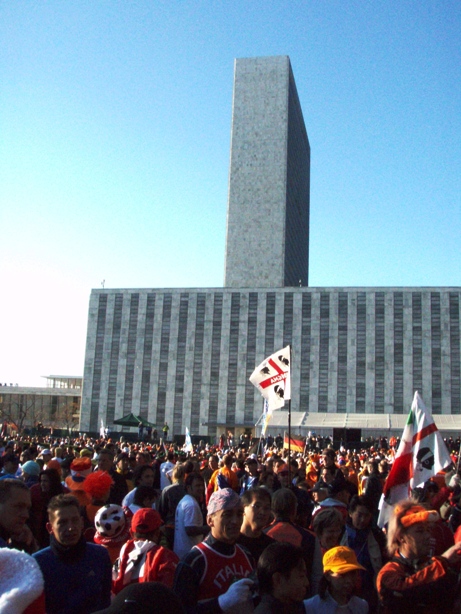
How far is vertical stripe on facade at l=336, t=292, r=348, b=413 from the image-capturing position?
81838mm

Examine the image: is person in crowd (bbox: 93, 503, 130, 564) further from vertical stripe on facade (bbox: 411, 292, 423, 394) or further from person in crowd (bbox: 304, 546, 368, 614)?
vertical stripe on facade (bbox: 411, 292, 423, 394)

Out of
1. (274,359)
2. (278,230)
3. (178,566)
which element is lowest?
(178,566)

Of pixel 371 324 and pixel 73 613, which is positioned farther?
pixel 371 324

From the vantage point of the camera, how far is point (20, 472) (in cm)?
1124

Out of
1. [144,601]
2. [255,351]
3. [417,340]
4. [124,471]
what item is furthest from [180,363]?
[144,601]

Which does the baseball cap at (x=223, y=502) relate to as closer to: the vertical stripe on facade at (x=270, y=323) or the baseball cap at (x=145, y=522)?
the baseball cap at (x=145, y=522)

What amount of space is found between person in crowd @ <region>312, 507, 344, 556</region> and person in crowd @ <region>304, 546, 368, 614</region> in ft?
5.31

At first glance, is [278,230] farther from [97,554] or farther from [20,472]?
[97,554]

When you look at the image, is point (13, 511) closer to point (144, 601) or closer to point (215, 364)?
point (144, 601)

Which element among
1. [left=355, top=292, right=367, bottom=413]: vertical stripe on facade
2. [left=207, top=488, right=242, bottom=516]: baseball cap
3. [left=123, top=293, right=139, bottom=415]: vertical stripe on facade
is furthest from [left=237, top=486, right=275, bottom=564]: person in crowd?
[left=123, top=293, right=139, bottom=415]: vertical stripe on facade

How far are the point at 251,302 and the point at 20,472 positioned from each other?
247 feet

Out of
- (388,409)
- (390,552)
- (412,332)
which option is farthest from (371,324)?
(390,552)

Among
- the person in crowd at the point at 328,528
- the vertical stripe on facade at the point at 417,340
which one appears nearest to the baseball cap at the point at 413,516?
the person in crowd at the point at 328,528

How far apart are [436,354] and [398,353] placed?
4.45 meters
